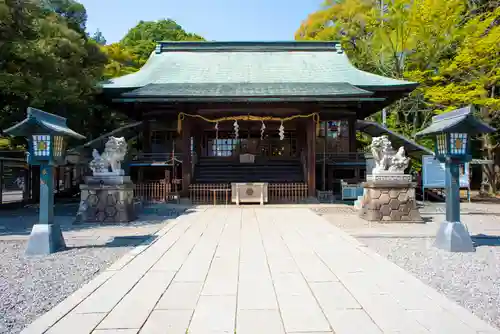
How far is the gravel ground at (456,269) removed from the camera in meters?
3.81

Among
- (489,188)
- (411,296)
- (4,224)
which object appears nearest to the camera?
(411,296)

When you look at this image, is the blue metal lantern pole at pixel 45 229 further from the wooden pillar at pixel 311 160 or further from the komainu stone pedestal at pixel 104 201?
the wooden pillar at pixel 311 160

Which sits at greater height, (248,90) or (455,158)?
(248,90)

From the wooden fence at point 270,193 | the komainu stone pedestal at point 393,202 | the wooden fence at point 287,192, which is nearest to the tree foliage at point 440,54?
the wooden fence at point 287,192

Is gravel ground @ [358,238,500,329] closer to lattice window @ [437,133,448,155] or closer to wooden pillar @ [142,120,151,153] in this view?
lattice window @ [437,133,448,155]

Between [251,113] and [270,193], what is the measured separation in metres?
3.95

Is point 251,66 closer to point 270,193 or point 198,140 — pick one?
point 198,140

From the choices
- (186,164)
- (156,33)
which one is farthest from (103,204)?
(156,33)

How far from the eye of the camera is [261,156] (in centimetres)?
1844

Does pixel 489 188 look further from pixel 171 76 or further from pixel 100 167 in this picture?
pixel 100 167

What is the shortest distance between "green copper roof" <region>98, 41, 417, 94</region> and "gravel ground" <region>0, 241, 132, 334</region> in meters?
10.2

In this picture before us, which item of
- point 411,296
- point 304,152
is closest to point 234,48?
point 304,152

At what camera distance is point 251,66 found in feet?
62.1

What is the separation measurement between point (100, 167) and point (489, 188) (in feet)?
73.2
